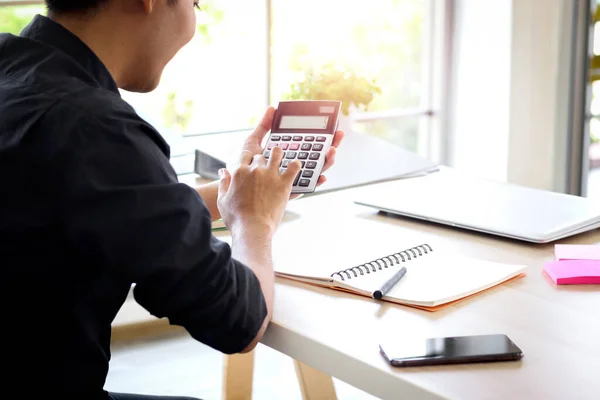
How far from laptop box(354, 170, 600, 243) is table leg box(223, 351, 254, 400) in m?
0.41

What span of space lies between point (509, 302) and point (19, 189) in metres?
0.58

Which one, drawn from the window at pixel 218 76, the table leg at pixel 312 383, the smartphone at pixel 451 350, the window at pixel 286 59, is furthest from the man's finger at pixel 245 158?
the window at pixel 218 76

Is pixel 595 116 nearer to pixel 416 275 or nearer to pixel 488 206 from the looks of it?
pixel 488 206

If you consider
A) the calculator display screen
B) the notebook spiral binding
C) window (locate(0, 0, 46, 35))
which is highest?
window (locate(0, 0, 46, 35))

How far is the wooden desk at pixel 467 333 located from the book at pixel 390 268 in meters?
0.02

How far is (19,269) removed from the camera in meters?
0.84

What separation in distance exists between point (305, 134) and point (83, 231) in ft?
1.88

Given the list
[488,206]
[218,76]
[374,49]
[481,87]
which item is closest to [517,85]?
[481,87]

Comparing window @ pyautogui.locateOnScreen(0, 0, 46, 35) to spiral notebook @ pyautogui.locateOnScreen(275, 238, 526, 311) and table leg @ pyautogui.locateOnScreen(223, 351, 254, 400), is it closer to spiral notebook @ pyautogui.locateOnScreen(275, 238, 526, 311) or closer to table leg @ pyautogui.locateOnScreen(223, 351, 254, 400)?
table leg @ pyautogui.locateOnScreen(223, 351, 254, 400)

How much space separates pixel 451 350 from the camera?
0.84m

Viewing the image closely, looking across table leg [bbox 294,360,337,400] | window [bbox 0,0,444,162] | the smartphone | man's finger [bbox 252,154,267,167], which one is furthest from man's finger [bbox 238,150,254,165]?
window [bbox 0,0,444,162]

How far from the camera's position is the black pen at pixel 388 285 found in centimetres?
100

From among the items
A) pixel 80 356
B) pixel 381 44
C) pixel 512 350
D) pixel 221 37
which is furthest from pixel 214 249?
pixel 381 44

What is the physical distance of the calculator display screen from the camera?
132 centimetres
